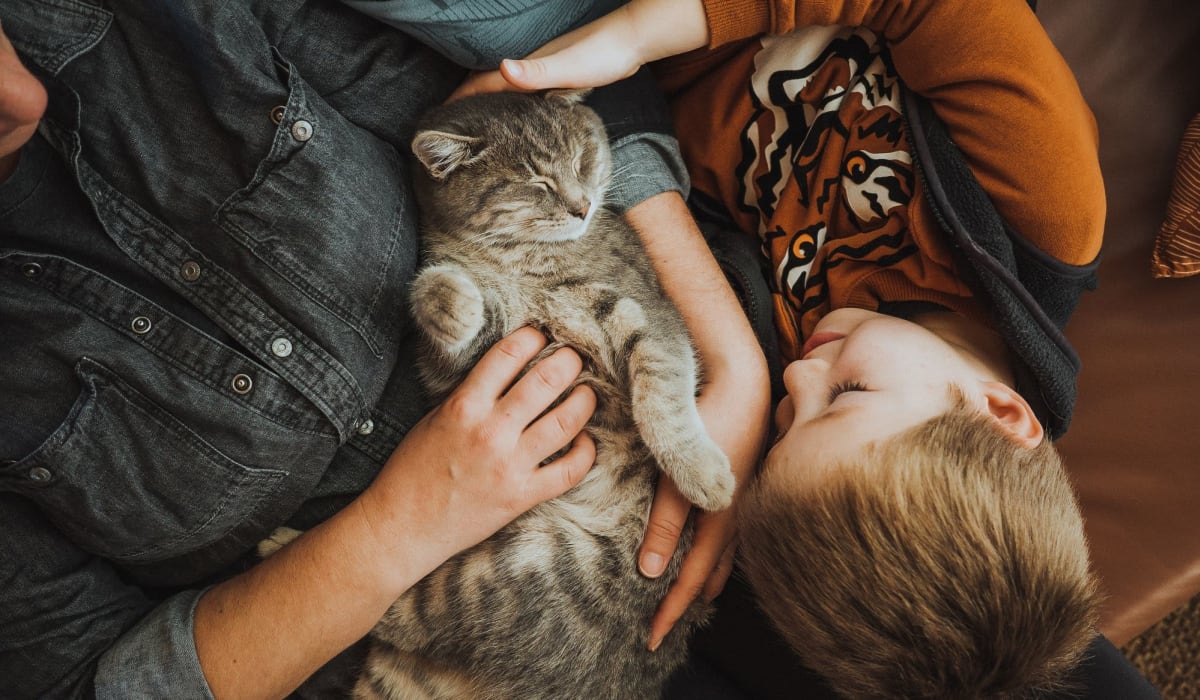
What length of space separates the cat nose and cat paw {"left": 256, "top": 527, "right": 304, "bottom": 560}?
835mm

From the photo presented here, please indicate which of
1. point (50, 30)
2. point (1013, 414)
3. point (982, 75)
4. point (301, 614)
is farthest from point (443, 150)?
point (1013, 414)

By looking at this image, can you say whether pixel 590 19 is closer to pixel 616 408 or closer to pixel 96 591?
pixel 616 408

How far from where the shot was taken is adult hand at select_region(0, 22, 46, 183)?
83 centimetres

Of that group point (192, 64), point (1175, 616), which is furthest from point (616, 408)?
point (1175, 616)

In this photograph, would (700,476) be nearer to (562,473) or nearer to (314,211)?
A: (562,473)

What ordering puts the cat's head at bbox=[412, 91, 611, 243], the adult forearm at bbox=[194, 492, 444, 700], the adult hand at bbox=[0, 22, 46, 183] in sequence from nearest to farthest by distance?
the adult hand at bbox=[0, 22, 46, 183]
the adult forearm at bbox=[194, 492, 444, 700]
the cat's head at bbox=[412, 91, 611, 243]

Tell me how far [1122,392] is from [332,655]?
5.60 feet

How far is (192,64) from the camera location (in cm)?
109

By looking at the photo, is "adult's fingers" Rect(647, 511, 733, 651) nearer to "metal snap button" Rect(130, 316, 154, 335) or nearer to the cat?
the cat

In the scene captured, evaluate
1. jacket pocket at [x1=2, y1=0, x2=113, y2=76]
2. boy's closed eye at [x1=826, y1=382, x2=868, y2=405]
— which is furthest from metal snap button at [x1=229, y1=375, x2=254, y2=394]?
boy's closed eye at [x1=826, y1=382, x2=868, y2=405]

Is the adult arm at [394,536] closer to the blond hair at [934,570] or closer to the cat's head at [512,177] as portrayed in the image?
the cat's head at [512,177]

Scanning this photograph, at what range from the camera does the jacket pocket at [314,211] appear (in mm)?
1104

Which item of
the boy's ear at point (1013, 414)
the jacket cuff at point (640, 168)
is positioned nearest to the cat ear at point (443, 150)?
the jacket cuff at point (640, 168)

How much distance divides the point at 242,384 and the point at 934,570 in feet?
Answer: 3.62
